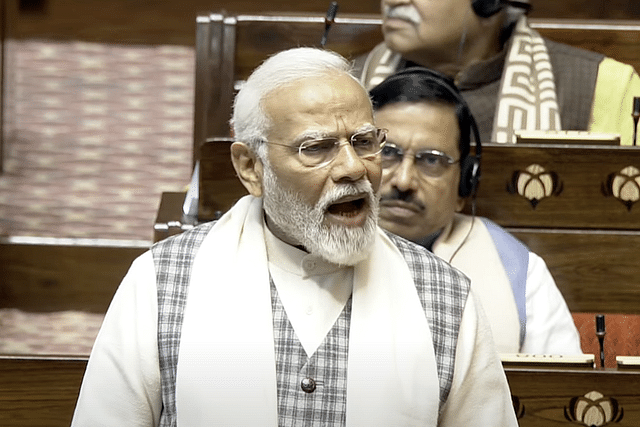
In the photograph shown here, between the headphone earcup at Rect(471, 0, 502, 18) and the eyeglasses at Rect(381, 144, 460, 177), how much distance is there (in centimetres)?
67

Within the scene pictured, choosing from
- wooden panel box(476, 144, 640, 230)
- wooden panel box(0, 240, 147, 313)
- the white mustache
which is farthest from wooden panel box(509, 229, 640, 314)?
wooden panel box(0, 240, 147, 313)

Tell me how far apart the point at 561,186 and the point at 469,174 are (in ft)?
0.84

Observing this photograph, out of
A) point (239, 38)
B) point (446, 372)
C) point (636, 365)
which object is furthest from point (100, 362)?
point (239, 38)

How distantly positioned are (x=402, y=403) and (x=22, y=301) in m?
1.63

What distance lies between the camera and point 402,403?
1360mm

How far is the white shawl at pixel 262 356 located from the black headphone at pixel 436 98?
2.02ft

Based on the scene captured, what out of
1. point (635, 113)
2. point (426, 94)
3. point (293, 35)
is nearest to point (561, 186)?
point (635, 113)

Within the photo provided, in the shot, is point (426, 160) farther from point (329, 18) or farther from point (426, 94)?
point (329, 18)

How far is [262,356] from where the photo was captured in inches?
53.7

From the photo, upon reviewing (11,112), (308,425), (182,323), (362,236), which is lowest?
(308,425)

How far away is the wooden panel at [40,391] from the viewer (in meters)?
1.71

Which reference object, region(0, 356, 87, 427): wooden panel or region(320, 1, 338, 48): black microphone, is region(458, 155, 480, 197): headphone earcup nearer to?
region(320, 1, 338, 48): black microphone

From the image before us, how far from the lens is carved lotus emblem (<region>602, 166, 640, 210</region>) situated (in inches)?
85.5

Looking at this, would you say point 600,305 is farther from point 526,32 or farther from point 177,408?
point 177,408
